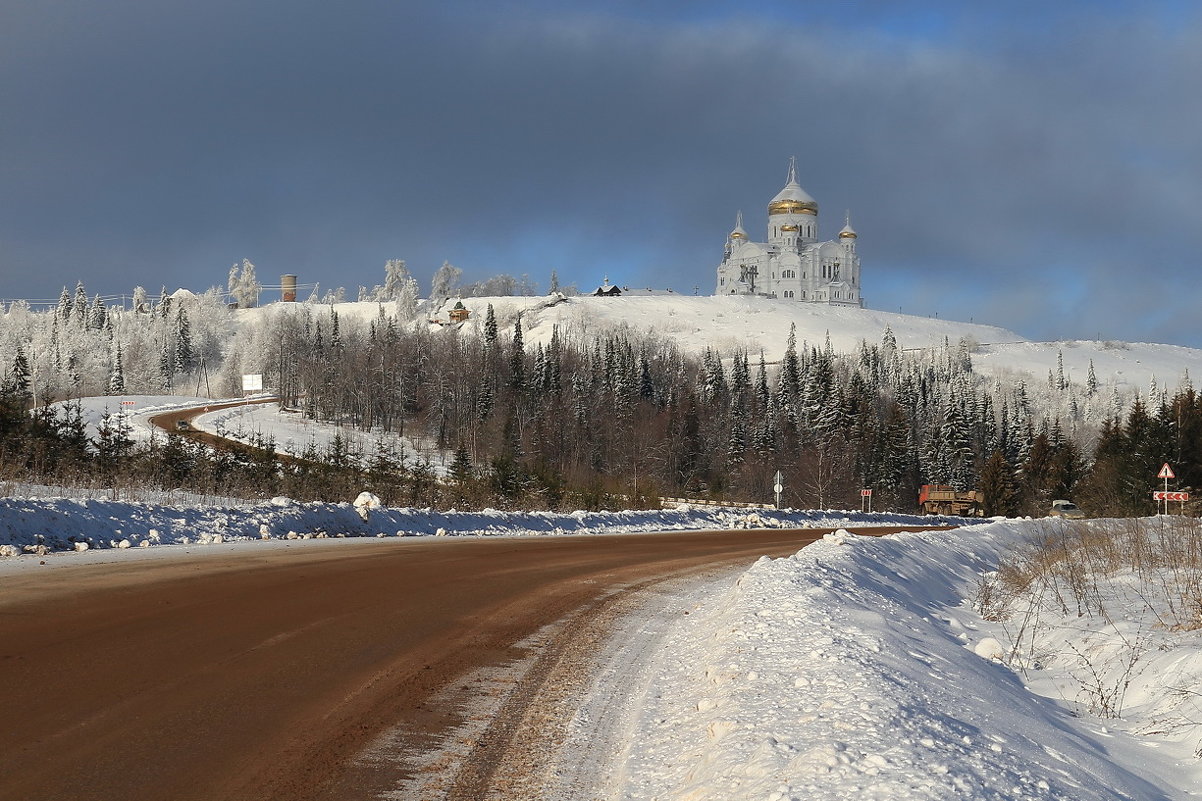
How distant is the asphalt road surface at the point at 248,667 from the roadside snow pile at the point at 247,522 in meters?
2.57

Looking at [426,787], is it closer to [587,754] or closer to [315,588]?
[587,754]

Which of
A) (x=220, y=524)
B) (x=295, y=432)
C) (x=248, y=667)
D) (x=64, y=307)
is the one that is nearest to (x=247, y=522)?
(x=220, y=524)

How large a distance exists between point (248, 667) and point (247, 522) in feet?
37.5

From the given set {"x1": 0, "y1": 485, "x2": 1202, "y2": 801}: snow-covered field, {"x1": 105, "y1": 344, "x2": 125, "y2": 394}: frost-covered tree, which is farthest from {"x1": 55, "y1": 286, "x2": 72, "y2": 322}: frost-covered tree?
{"x1": 0, "y1": 485, "x2": 1202, "y2": 801}: snow-covered field

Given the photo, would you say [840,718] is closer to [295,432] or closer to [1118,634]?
[1118,634]

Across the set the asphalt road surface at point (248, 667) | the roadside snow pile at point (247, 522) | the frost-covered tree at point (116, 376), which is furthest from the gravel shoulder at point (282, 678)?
the frost-covered tree at point (116, 376)

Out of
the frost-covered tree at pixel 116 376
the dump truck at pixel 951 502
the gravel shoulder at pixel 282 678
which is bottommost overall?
the dump truck at pixel 951 502

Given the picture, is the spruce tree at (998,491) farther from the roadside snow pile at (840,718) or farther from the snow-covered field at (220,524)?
the roadside snow pile at (840,718)

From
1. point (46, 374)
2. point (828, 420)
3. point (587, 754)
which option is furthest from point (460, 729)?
point (46, 374)

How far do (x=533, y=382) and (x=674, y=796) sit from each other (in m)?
117

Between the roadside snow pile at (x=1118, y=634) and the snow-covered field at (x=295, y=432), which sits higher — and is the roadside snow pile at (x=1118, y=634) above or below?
below

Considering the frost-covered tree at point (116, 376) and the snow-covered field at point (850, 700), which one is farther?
the frost-covered tree at point (116, 376)

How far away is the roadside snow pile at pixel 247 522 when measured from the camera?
13.6m

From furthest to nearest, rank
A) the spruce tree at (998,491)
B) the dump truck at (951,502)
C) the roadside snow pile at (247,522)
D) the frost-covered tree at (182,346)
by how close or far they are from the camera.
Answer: the frost-covered tree at (182,346)
the spruce tree at (998,491)
the dump truck at (951,502)
the roadside snow pile at (247,522)
